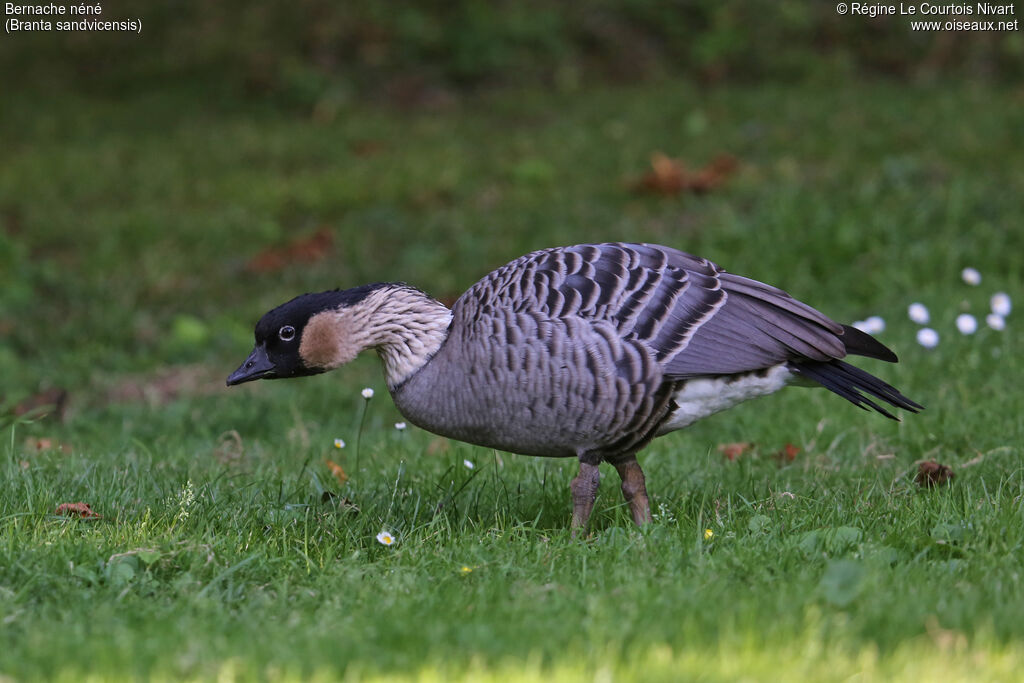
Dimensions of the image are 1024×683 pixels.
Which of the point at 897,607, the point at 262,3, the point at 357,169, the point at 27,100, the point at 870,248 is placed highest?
the point at 262,3

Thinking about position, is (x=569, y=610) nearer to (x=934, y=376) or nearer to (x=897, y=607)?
(x=897, y=607)

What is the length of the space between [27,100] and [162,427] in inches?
378

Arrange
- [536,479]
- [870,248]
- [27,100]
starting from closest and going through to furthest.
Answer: [536,479], [870,248], [27,100]

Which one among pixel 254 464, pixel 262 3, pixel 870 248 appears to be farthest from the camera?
pixel 262 3

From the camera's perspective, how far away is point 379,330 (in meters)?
4.89

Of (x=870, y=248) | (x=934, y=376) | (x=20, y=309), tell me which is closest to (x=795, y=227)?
(x=870, y=248)

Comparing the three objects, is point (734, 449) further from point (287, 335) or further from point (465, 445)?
point (287, 335)

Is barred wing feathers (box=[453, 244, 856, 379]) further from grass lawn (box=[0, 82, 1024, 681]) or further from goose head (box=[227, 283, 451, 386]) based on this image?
grass lawn (box=[0, 82, 1024, 681])

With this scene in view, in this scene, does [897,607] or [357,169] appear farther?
[357,169]

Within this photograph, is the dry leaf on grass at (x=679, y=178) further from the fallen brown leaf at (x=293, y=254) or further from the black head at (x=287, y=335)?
the black head at (x=287, y=335)

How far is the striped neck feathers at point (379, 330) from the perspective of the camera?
4859 mm

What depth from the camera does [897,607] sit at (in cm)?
339

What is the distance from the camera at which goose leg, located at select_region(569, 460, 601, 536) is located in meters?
4.66

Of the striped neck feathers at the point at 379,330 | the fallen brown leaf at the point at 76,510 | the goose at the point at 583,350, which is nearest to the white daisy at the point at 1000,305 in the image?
the goose at the point at 583,350
